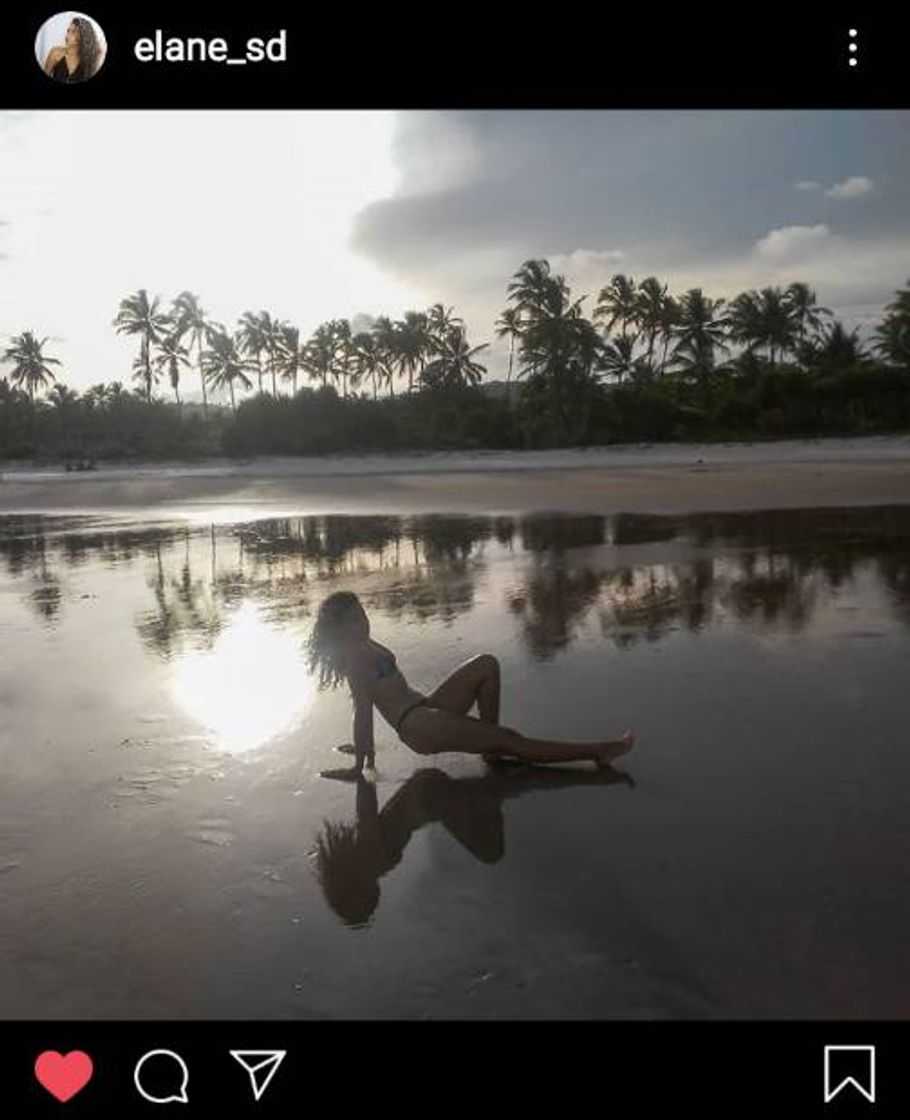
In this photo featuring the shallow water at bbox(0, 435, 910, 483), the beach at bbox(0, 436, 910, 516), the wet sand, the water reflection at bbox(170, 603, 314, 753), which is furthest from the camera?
the shallow water at bbox(0, 435, 910, 483)

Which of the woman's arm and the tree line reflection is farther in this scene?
the tree line reflection

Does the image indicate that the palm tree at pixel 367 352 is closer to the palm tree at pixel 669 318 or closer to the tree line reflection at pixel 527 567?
the palm tree at pixel 669 318

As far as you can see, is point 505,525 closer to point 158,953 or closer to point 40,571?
point 40,571

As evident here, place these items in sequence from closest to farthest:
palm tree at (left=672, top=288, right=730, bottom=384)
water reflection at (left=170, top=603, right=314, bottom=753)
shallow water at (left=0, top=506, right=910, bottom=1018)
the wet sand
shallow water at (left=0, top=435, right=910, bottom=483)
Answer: shallow water at (left=0, top=506, right=910, bottom=1018) → water reflection at (left=170, top=603, right=314, bottom=753) → the wet sand → shallow water at (left=0, top=435, right=910, bottom=483) → palm tree at (left=672, top=288, right=730, bottom=384)

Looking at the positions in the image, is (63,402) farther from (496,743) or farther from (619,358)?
(496,743)

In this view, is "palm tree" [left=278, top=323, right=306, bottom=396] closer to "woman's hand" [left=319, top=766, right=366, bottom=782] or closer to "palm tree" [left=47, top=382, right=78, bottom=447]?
"palm tree" [left=47, top=382, right=78, bottom=447]

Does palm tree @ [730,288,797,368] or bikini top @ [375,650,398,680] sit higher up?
palm tree @ [730,288,797,368]

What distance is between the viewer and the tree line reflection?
8000mm

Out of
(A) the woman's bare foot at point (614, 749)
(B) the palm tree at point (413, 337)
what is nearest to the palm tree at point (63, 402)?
(B) the palm tree at point (413, 337)
